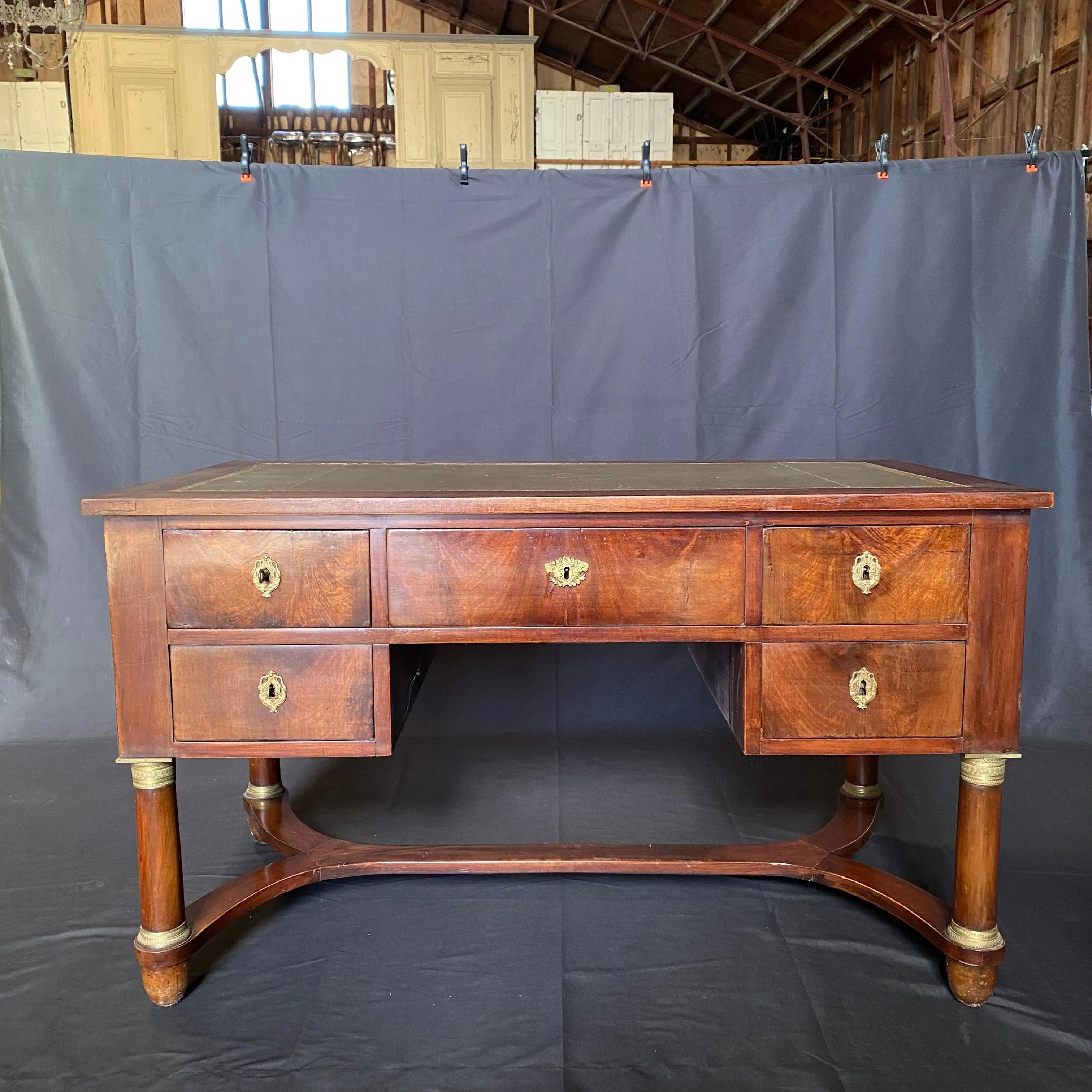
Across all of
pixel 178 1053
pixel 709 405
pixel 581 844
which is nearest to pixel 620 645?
pixel 709 405

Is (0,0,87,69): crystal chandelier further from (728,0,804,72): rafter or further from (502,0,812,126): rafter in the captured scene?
(728,0,804,72): rafter

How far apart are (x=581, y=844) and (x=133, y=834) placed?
1081 mm

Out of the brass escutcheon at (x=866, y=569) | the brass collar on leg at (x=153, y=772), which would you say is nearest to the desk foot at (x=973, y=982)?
the brass escutcheon at (x=866, y=569)

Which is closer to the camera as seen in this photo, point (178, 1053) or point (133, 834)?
point (178, 1053)

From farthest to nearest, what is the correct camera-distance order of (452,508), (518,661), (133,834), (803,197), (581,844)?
(518,661) → (803,197) → (133,834) → (581,844) → (452,508)

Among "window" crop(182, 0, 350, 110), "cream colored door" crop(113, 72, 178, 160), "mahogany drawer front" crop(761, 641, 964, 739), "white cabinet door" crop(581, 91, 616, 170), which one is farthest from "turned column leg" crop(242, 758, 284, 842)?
"window" crop(182, 0, 350, 110)

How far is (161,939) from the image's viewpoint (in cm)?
156

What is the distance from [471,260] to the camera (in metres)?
2.66

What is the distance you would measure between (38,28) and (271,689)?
9.29 metres

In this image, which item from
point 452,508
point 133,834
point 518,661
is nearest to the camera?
point 452,508

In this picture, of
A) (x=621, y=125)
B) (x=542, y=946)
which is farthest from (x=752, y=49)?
(x=542, y=946)

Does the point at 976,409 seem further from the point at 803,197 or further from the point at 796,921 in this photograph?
the point at 796,921

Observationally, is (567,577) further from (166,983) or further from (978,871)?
(166,983)

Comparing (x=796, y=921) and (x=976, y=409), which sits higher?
(x=976, y=409)
